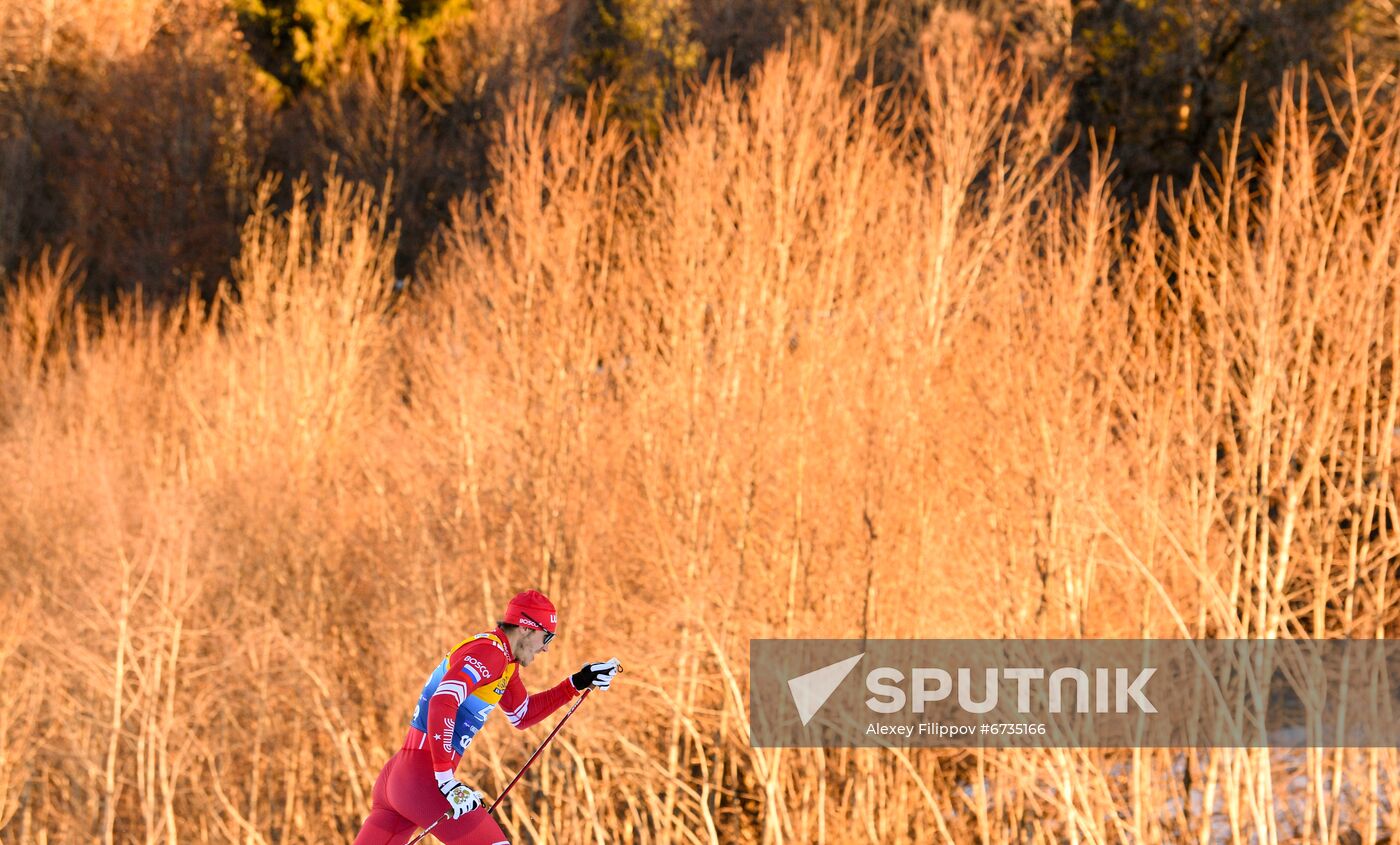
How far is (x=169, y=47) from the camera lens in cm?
3881

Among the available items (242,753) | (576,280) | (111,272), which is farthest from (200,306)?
(576,280)

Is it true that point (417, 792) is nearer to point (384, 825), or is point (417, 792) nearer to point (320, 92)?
point (384, 825)

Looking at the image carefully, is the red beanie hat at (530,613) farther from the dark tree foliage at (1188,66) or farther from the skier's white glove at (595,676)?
the dark tree foliage at (1188,66)

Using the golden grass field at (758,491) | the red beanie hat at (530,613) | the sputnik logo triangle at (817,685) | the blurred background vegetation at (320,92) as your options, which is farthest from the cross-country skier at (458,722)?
the blurred background vegetation at (320,92)

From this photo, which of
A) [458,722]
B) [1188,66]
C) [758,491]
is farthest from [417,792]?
[1188,66]

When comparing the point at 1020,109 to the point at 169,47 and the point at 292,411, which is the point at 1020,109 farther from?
the point at 169,47

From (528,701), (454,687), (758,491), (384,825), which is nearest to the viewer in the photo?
(454,687)

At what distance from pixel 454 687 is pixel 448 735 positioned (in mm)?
186

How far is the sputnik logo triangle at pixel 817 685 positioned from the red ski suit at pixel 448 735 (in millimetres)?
10704

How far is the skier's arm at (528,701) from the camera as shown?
5.78 m

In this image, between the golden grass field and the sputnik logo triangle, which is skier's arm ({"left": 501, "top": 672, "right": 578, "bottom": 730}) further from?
the sputnik logo triangle

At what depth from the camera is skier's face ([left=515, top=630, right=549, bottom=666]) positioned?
5602mm

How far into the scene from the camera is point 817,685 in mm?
16594

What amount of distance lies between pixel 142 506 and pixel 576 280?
31.9 feet
